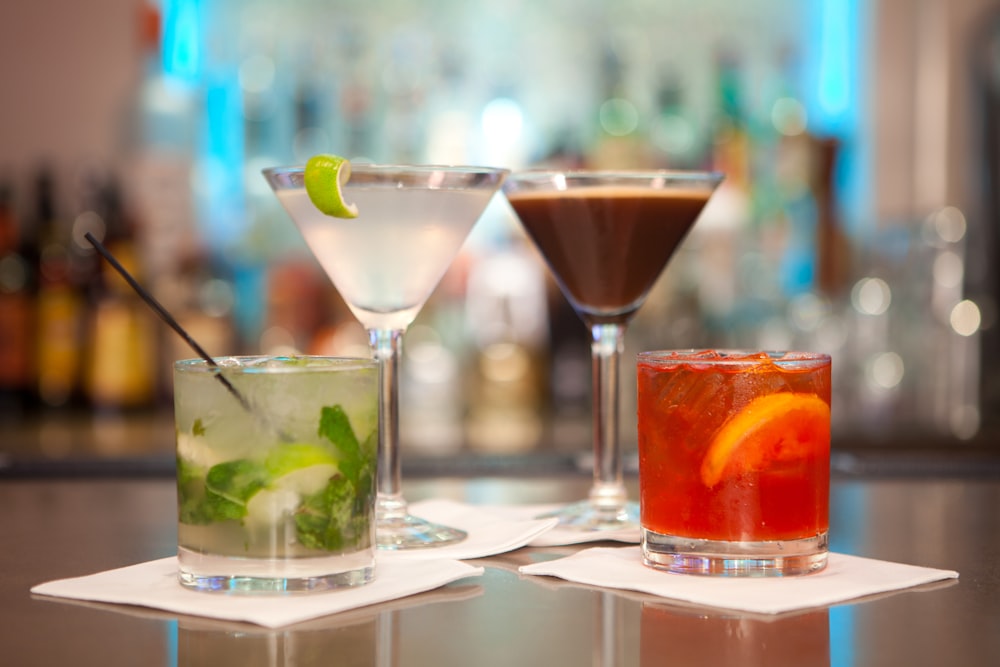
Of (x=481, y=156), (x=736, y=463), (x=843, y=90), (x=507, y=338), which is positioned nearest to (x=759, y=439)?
(x=736, y=463)

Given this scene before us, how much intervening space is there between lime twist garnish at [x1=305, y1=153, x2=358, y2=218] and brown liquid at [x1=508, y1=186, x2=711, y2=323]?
0.80 ft

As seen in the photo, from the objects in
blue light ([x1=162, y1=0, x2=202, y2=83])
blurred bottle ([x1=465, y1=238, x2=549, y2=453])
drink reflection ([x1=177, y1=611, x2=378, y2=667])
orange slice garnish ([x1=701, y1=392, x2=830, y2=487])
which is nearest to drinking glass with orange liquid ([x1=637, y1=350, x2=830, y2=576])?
orange slice garnish ([x1=701, y1=392, x2=830, y2=487])

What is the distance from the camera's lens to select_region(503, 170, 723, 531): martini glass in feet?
3.76

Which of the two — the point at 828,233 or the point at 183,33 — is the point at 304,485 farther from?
the point at 183,33

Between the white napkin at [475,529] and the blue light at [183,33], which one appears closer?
the white napkin at [475,529]

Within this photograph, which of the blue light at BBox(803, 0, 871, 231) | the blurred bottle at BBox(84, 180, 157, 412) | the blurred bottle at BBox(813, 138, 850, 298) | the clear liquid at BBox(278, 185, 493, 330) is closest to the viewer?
the clear liquid at BBox(278, 185, 493, 330)

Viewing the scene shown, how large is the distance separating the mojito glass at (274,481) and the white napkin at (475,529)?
131mm

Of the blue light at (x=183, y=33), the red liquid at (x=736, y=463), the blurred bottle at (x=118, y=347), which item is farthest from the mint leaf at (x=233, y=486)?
the blue light at (x=183, y=33)

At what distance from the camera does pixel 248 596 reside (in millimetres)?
809

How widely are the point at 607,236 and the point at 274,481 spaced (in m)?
0.48

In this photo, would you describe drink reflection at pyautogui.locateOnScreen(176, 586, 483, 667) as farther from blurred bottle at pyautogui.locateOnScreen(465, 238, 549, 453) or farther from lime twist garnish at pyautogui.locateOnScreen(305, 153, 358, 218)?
blurred bottle at pyautogui.locateOnScreen(465, 238, 549, 453)

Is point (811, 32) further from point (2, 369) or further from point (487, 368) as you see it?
point (2, 369)

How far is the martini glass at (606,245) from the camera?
3.76 ft

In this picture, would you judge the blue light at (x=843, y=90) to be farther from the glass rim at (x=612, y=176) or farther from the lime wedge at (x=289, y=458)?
the lime wedge at (x=289, y=458)
